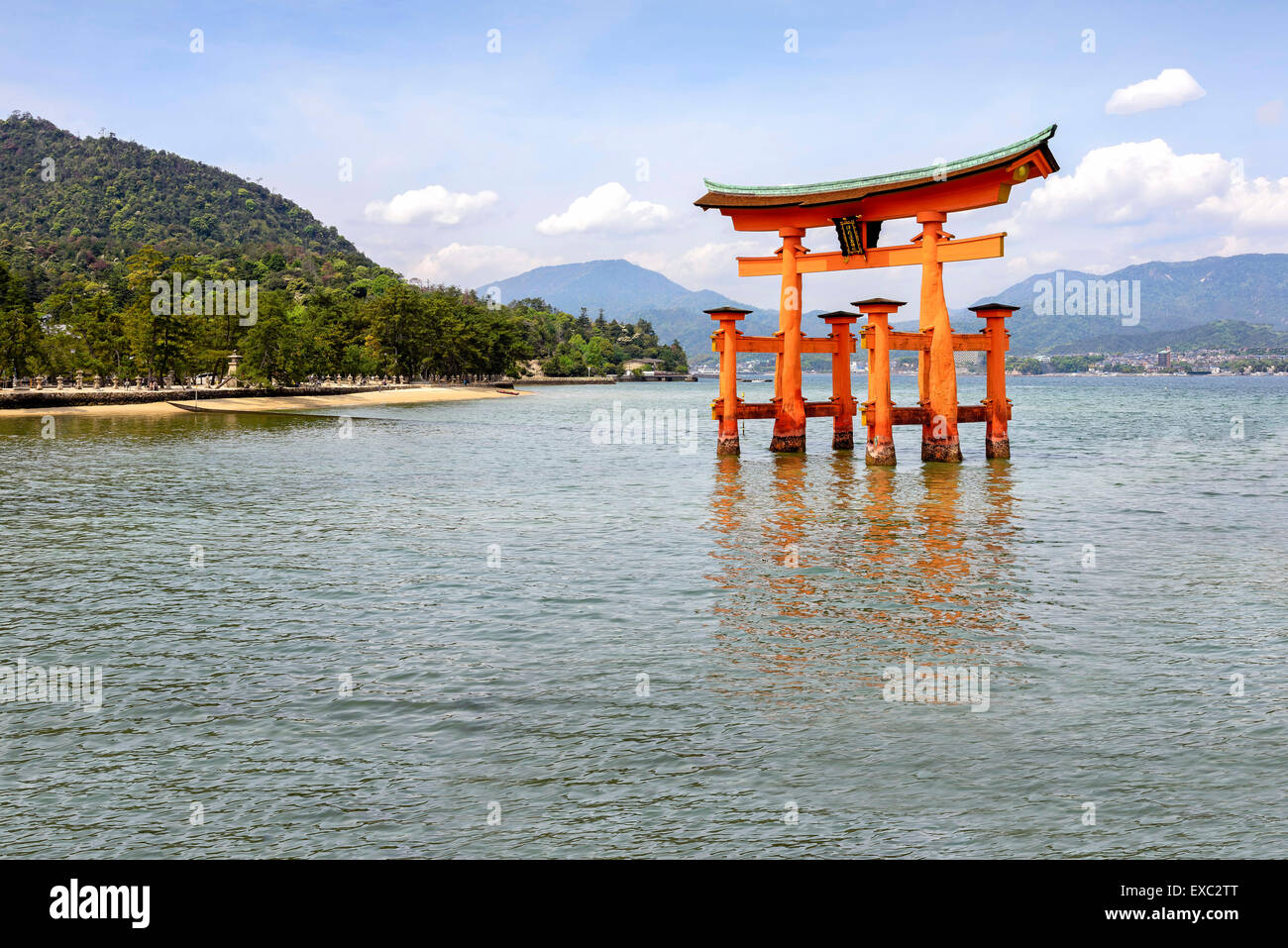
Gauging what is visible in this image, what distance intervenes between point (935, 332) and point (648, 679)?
23.2 meters

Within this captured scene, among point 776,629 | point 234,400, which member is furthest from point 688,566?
point 234,400

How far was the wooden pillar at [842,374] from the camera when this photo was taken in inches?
1393

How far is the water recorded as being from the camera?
681 cm

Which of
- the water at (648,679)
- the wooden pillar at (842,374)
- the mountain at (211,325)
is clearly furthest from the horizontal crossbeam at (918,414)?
the mountain at (211,325)

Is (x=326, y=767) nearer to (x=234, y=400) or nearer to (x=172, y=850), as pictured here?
(x=172, y=850)

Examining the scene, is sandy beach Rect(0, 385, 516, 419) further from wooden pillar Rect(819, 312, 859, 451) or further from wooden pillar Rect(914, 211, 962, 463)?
wooden pillar Rect(914, 211, 962, 463)

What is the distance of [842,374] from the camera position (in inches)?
1419

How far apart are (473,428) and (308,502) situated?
36561mm

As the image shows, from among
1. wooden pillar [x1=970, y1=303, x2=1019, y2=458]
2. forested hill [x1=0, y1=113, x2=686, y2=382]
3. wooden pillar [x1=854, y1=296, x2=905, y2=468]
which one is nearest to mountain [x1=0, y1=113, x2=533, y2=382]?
forested hill [x1=0, y1=113, x2=686, y2=382]

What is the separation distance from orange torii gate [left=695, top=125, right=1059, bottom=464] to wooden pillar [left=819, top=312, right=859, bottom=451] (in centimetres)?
7

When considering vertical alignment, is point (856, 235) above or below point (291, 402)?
above

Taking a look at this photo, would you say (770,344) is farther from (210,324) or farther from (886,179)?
(210,324)

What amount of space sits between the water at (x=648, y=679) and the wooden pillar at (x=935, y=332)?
23.7 ft

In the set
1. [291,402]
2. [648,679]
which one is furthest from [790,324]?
[291,402]
